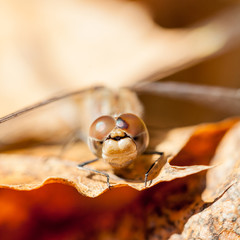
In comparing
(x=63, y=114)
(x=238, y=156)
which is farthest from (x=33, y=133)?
(x=238, y=156)

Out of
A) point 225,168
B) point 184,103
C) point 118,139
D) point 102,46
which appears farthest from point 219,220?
point 102,46

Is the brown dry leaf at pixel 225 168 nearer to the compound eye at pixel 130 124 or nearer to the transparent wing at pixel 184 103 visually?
the compound eye at pixel 130 124

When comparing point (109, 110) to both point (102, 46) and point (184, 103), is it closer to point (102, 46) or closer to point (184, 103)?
point (184, 103)

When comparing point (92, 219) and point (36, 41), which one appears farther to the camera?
point (36, 41)

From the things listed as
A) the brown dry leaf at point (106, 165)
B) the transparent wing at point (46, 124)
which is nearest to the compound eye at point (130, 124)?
the brown dry leaf at point (106, 165)

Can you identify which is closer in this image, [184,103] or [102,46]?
[184,103]

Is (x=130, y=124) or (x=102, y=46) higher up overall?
(x=102, y=46)

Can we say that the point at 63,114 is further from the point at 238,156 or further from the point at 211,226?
the point at 211,226

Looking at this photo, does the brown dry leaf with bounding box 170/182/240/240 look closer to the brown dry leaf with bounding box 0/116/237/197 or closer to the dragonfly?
the brown dry leaf with bounding box 0/116/237/197
